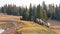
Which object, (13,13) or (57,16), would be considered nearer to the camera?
(13,13)

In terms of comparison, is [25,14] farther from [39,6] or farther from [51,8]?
[51,8]

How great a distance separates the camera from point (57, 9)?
141 feet

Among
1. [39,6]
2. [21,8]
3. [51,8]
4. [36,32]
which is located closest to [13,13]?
[21,8]

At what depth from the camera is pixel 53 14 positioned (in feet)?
128

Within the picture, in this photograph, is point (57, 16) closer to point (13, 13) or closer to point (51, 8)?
point (51, 8)

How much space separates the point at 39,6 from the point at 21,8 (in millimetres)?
3387

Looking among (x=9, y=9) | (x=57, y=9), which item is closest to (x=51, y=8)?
(x=57, y=9)

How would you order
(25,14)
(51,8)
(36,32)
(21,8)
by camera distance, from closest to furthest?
(36,32) → (25,14) → (21,8) → (51,8)

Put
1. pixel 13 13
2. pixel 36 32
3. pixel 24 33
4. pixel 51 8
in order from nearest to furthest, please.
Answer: pixel 24 33
pixel 36 32
pixel 13 13
pixel 51 8

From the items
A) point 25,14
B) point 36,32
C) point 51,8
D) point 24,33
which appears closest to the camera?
point 24,33

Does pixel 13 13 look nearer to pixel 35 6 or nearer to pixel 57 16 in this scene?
pixel 35 6

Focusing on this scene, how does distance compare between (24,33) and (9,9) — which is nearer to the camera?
(24,33)

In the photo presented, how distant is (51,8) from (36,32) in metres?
25.7

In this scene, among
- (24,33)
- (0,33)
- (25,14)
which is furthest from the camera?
(25,14)
